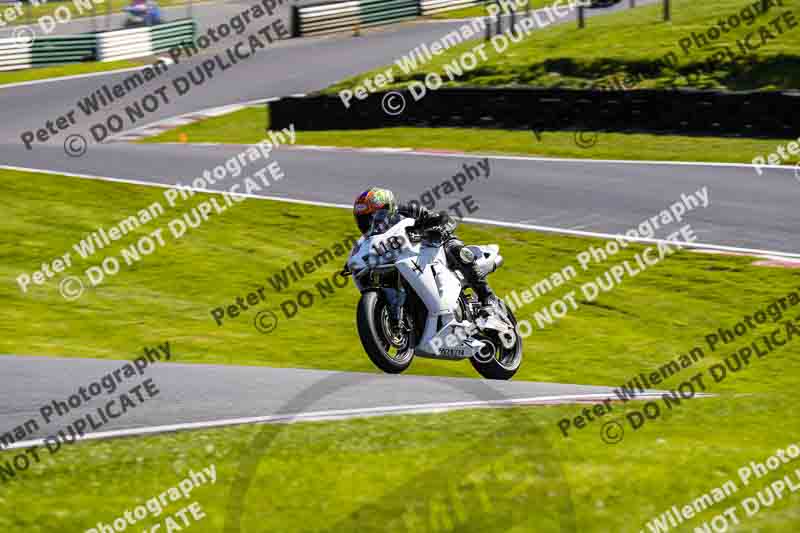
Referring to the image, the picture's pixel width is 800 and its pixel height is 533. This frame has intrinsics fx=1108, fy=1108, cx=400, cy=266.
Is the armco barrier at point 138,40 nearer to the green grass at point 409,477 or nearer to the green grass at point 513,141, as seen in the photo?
the green grass at point 513,141

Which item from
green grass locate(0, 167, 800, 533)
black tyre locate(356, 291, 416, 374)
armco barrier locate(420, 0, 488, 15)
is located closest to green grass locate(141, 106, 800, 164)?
green grass locate(0, 167, 800, 533)

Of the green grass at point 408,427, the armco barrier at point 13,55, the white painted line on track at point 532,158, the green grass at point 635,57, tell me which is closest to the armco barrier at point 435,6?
the green grass at point 635,57

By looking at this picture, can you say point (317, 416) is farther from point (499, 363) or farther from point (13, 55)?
point (13, 55)

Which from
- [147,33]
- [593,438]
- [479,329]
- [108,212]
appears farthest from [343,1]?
[593,438]

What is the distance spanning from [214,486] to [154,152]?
19.3m

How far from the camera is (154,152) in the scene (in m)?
25.2

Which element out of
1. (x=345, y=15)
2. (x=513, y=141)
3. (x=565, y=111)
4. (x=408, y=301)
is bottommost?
(x=513, y=141)

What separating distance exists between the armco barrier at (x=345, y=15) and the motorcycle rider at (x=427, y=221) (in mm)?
33530

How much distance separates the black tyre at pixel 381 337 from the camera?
9828 mm

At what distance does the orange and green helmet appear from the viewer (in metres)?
10.5

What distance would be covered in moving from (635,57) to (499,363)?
63.0 ft

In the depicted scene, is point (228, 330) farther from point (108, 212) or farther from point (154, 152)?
point (154, 152)

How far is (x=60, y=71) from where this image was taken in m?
38.1

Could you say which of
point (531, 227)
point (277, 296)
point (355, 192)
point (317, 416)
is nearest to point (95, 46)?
point (355, 192)
